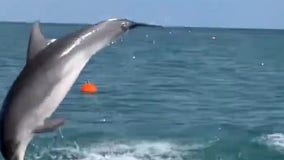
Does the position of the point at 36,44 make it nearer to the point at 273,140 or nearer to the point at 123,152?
the point at 123,152

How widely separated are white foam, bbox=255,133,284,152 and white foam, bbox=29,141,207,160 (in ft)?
6.56

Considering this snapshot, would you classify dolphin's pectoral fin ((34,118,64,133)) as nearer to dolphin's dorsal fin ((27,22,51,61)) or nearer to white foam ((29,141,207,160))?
dolphin's dorsal fin ((27,22,51,61))

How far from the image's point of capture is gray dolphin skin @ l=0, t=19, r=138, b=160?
521 centimetres

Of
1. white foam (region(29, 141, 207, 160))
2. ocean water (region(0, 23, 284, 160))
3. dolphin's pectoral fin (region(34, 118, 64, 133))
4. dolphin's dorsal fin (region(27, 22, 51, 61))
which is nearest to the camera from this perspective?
dolphin's pectoral fin (region(34, 118, 64, 133))

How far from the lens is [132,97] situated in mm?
38094

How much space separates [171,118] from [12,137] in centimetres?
2525

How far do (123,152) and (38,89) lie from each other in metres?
16.0

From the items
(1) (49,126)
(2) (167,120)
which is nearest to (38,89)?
(1) (49,126)

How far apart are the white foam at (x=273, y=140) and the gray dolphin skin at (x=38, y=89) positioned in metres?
17.6

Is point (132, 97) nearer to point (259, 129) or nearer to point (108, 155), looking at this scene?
point (259, 129)

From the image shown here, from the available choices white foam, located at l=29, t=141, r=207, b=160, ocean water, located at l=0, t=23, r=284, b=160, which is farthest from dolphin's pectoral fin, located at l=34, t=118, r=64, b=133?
white foam, located at l=29, t=141, r=207, b=160

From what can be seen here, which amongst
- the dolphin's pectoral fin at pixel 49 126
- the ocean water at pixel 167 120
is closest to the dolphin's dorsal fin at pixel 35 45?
the dolphin's pectoral fin at pixel 49 126

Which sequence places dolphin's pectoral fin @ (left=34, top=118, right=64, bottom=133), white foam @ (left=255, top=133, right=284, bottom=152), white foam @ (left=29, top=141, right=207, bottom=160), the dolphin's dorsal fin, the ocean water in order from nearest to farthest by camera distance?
dolphin's pectoral fin @ (left=34, top=118, right=64, bottom=133), the dolphin's dorsal fin, white foam @ (left=29, top=141, right=207, bottom=160), the ocean water, white foam @ (left=255, top=133, right=284, bottom=152)

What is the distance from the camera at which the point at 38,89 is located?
5.32 m
